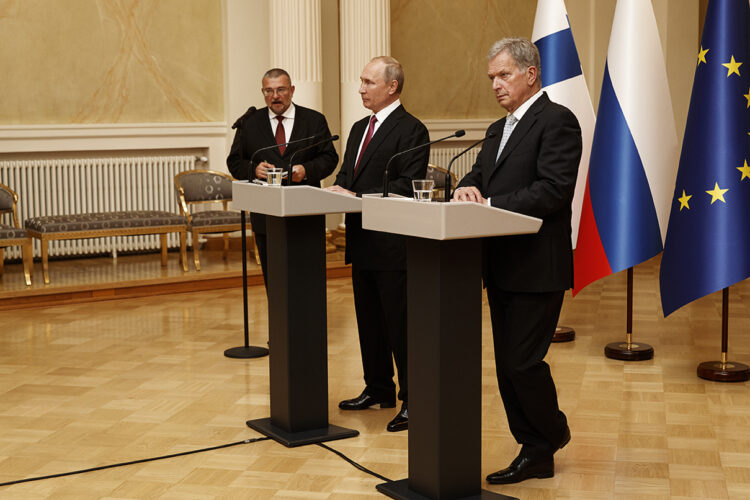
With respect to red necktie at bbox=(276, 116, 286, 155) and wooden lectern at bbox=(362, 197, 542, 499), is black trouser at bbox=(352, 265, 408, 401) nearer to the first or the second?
wooden lectern at bbox=(362, 197, 542, 499)

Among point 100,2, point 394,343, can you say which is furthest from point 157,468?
point 100,2

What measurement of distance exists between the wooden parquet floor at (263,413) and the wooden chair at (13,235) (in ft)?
1.83

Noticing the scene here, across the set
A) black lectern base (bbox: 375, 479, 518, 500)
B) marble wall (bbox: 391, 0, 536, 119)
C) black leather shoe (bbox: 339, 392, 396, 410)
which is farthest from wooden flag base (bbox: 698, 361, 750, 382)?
marble wall (bbox: 391, 0, 536, 119)

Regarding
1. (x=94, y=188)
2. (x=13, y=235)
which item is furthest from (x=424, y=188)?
(x=94, y=188)

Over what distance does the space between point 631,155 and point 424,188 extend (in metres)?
2.97

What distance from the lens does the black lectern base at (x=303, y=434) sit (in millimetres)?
4418

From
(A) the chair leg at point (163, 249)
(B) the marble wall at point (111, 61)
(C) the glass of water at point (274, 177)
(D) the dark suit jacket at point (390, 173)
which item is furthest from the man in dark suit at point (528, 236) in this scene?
(B) the marble wall at point (111, 61)

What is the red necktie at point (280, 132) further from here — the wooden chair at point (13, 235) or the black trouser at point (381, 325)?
the wooden chair at point (13, 235)

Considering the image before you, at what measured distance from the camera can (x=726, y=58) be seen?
5.39 meters

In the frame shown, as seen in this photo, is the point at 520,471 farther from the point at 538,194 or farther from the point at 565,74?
the point at 565,74

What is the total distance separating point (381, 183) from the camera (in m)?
4.68

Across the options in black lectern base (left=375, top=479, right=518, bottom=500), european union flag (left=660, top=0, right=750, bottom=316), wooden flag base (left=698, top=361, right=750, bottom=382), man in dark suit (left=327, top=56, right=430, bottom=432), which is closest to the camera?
black lectern base (left=375, top=479, right=518, bottom=500)

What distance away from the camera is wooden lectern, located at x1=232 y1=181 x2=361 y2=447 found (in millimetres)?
4363

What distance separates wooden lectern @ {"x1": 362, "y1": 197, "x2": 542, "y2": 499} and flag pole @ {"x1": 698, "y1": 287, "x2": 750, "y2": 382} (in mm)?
2407
